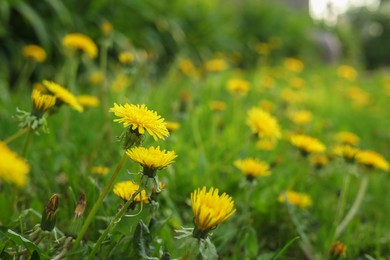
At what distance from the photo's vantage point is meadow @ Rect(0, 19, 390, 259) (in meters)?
0.70

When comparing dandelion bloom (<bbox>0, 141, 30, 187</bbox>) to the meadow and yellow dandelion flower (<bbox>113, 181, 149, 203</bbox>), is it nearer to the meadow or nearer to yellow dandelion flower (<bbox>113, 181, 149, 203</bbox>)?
the meadow

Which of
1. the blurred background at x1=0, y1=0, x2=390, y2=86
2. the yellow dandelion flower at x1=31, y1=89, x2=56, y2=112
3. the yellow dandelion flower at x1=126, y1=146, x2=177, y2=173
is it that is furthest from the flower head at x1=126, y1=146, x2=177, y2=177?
the blurred background at x1=0, y1=0, x2=390, y2=86

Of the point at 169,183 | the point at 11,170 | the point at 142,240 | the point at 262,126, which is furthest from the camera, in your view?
the point at 169,183

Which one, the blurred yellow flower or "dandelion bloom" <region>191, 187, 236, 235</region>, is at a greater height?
the blurred yellow flower

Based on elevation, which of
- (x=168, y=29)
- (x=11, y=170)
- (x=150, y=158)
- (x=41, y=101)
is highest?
(x=168, y=29)

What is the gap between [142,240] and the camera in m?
0.75

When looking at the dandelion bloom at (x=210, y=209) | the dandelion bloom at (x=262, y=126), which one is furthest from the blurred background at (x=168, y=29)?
the dandelion bloom at (x=210, y=209)

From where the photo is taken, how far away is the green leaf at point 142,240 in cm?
74

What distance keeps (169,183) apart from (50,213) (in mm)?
654

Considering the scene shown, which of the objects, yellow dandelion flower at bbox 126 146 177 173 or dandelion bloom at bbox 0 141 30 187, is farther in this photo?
yellow dandelion flower at bbox 126 146 177 173

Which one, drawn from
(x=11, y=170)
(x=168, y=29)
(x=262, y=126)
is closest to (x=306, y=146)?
(x=262, y=126)

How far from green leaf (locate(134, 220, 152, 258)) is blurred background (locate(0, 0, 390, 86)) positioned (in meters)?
1.45

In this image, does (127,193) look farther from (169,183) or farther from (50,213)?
(169,183)

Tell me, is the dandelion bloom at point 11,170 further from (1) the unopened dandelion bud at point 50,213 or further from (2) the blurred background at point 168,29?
(2) the blurred background at point 168,29
